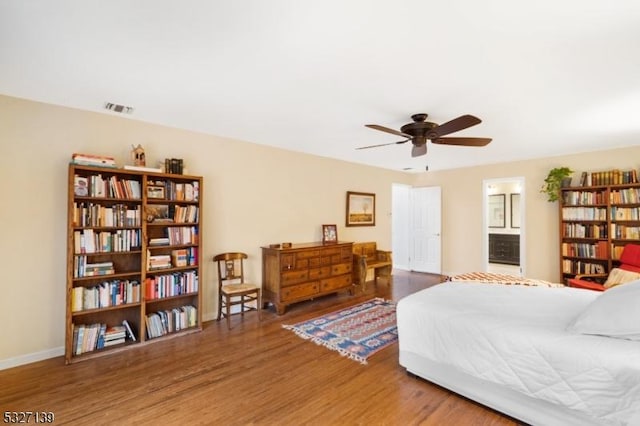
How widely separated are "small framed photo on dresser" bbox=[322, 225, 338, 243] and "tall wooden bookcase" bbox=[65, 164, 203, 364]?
2.21m

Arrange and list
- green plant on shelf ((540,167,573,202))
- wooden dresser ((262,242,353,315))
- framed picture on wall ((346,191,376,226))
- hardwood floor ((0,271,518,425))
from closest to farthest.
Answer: hardwood floor ((0,271,518,425)) < wooden dresser ((262,242,353,315)) < green plant on shelf ((540,167,573,202)) < framed picture on wall ((346,191,376,226))

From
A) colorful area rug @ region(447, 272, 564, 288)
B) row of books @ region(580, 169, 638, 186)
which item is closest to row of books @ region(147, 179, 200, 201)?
colorful area rug @ region(447, 272, 564, 288)

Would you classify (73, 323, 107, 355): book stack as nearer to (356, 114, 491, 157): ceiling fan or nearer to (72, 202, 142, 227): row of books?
(72, 202, 142, 227): row of books

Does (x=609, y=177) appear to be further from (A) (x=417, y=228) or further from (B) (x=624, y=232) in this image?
(A) (x=417, y=228)

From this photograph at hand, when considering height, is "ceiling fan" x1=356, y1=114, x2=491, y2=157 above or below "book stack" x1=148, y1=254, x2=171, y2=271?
above

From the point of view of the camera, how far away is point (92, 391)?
91.0 inches

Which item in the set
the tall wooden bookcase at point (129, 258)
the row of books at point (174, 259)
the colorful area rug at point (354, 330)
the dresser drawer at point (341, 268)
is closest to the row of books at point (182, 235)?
the tall wooden bookcase at point (129, 258)

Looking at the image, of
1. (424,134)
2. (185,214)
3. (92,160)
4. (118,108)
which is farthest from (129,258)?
(424,134)

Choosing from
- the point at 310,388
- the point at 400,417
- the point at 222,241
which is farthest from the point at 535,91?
the point at 222,241

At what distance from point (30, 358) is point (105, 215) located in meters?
1.47

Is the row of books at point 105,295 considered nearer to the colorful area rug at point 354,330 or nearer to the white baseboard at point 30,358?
the white baseboard at point 30,358

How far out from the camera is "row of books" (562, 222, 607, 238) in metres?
4.63

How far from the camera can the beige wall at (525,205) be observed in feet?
16.2

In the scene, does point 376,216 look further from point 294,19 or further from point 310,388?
point 294,19
